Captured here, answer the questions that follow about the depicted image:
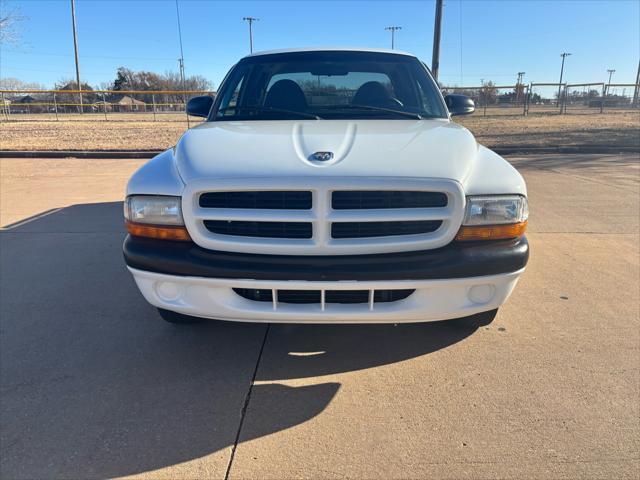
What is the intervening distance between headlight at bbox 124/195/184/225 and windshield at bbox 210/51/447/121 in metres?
1.32

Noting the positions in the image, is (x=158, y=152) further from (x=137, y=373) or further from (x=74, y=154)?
(x=137, y=373)

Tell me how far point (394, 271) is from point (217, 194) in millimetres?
944

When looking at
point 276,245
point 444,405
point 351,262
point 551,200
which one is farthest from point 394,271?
point 551,200

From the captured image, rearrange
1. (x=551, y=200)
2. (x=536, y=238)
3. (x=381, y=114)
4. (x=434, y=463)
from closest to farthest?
(x=434, y=463) < (x=381, y=114) < (x=536, y=238) < (x=551, y=200)

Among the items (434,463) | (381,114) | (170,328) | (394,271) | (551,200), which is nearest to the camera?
(434,463)

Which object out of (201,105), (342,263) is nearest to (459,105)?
(201,105)

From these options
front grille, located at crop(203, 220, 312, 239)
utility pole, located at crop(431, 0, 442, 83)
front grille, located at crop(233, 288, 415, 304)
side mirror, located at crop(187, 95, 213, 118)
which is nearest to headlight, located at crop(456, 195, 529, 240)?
front grille, located at crop(233, 288, 415, 304)

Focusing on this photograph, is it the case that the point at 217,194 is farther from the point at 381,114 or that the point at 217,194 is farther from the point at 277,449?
the point at 381,114

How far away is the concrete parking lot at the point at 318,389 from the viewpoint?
198cm

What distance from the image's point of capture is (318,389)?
8.00 feet

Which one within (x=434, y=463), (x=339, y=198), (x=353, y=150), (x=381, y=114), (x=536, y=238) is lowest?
(x=434, y=463)

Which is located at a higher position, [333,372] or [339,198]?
[339,198]

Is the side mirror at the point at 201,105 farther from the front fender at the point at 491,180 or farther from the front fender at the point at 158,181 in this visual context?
the front fender at the point at 491,180

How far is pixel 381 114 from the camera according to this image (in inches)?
133
